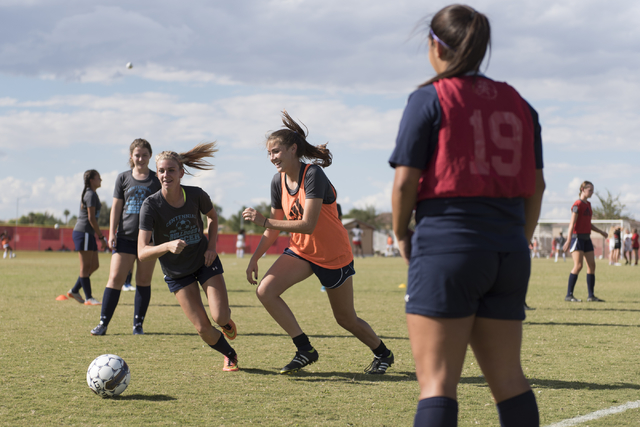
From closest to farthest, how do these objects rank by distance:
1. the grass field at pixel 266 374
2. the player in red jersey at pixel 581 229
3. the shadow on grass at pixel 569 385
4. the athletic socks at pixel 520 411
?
the athletic socks at pixel 520 411 → the grass field at pixel 266 374 → the shadow on grass at pixel 569 385 → the player in red jersey at pixel 581 229

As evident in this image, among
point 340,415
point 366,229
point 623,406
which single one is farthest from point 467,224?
point 366,229

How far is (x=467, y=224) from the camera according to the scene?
88.4 inches

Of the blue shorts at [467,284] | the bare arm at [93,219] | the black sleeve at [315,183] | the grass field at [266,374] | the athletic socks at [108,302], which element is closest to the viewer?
the blue shorts at [467,284]

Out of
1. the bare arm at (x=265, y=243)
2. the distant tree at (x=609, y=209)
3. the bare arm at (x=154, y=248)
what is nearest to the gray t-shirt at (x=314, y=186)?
the bare arm at (x=265, y=243)

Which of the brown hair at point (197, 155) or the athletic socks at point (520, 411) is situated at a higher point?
the brown hair at point (197, 155)

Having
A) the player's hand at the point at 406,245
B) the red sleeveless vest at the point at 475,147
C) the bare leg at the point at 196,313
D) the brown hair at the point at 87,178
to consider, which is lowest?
the bare leg at the point at 196,313

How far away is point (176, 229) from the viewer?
5367mm

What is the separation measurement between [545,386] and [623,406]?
0.71 m

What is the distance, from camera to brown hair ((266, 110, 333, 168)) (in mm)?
5051

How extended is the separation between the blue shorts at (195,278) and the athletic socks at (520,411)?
3419 millimetres

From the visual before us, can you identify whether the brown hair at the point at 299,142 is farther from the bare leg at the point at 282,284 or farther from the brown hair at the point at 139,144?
the brown hair at the point at 139,144

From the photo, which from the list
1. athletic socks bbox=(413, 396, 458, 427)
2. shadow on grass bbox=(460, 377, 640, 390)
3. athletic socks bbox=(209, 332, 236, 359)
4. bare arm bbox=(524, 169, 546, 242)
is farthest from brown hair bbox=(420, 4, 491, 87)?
athletic socks bbox=(209, 332, 236, 359)

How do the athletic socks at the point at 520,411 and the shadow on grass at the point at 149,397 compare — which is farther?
the shadow on grass at the point at 149,397

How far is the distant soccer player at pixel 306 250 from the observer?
5.01 m
